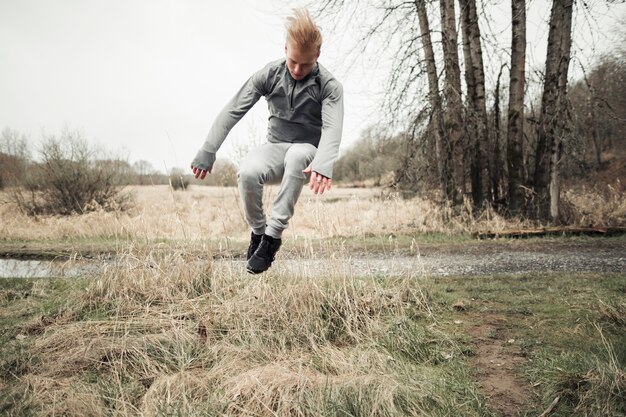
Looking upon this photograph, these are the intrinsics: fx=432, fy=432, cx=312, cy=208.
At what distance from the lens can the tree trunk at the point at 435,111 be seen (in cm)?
1008

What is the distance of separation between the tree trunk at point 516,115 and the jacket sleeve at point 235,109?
310 inches

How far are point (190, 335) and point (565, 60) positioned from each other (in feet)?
31.1

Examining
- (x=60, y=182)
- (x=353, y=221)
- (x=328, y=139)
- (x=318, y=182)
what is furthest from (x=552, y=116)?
(x=60, y=182)

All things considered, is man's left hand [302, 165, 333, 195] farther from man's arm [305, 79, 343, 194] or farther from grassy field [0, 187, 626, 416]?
grassy field [0, 187, 626, 416]

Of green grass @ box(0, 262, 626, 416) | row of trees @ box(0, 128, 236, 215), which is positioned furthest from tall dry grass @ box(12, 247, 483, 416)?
row of trees @ box(0, 128, 236, 215)

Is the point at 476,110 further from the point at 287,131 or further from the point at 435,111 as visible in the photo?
the point at 287,131

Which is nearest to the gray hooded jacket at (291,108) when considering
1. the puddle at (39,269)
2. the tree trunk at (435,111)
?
the puddle at (39,269)

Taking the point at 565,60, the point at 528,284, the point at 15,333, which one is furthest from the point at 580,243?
the point at 15,333

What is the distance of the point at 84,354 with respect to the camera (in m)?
3.59

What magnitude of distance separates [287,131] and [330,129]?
19.4 inches

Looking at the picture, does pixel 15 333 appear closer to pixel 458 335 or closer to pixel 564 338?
pixel 458 335

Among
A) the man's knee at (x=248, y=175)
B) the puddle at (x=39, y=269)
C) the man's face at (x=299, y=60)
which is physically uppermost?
the man's face at (x=299, y=60)

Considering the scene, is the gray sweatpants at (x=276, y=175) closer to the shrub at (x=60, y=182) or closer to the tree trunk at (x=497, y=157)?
the tree trunk at (x=497, y=157)

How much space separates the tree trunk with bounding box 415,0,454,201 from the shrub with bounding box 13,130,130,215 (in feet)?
42.2
